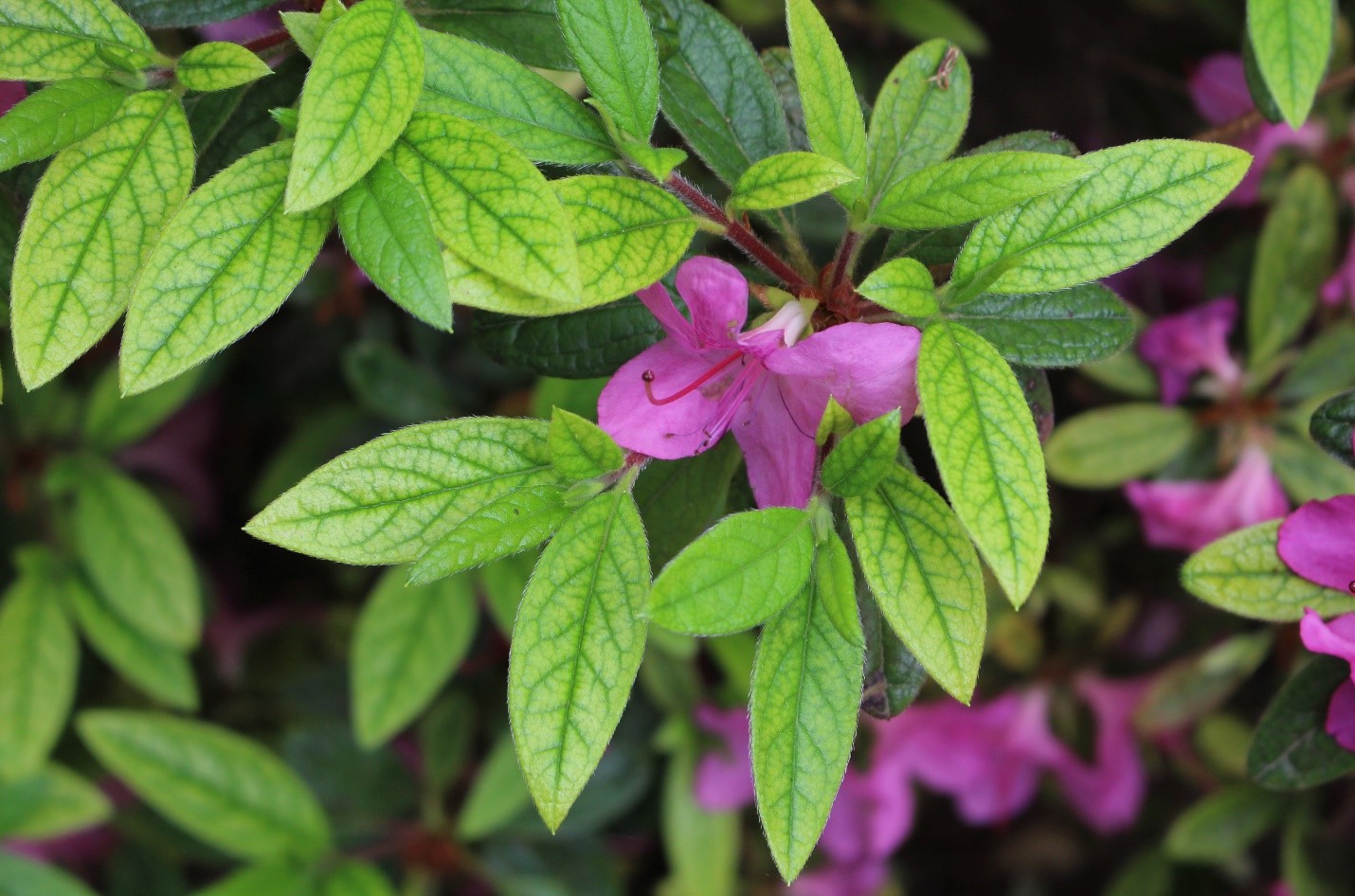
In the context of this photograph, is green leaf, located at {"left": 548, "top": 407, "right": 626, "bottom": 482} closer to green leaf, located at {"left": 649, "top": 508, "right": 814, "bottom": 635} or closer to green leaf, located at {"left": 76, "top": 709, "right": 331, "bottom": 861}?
green leaf, located at {"left": 649, "top": 508, "right": 814, "bottom": 635}

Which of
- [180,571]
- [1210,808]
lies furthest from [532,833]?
[1210,808]

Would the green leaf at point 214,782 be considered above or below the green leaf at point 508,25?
below

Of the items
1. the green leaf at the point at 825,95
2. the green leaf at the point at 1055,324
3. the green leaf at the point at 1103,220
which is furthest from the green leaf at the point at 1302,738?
the green leaf at the point at 825,95

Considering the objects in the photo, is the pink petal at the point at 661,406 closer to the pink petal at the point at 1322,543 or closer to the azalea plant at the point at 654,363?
the azalea plant at the point at 654,363

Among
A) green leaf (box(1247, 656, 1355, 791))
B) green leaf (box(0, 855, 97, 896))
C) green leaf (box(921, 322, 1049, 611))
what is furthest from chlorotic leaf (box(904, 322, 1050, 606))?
green leaf (box(0, 855, 97, 896))

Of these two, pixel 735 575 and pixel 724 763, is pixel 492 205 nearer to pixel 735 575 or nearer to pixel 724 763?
pixel 735 575

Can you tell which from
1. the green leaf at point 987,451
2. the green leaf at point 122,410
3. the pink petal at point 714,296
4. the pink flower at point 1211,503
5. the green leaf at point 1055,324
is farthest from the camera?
the green leaf at point 122,410

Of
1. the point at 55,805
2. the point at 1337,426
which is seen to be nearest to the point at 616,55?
the point at 1337,426
